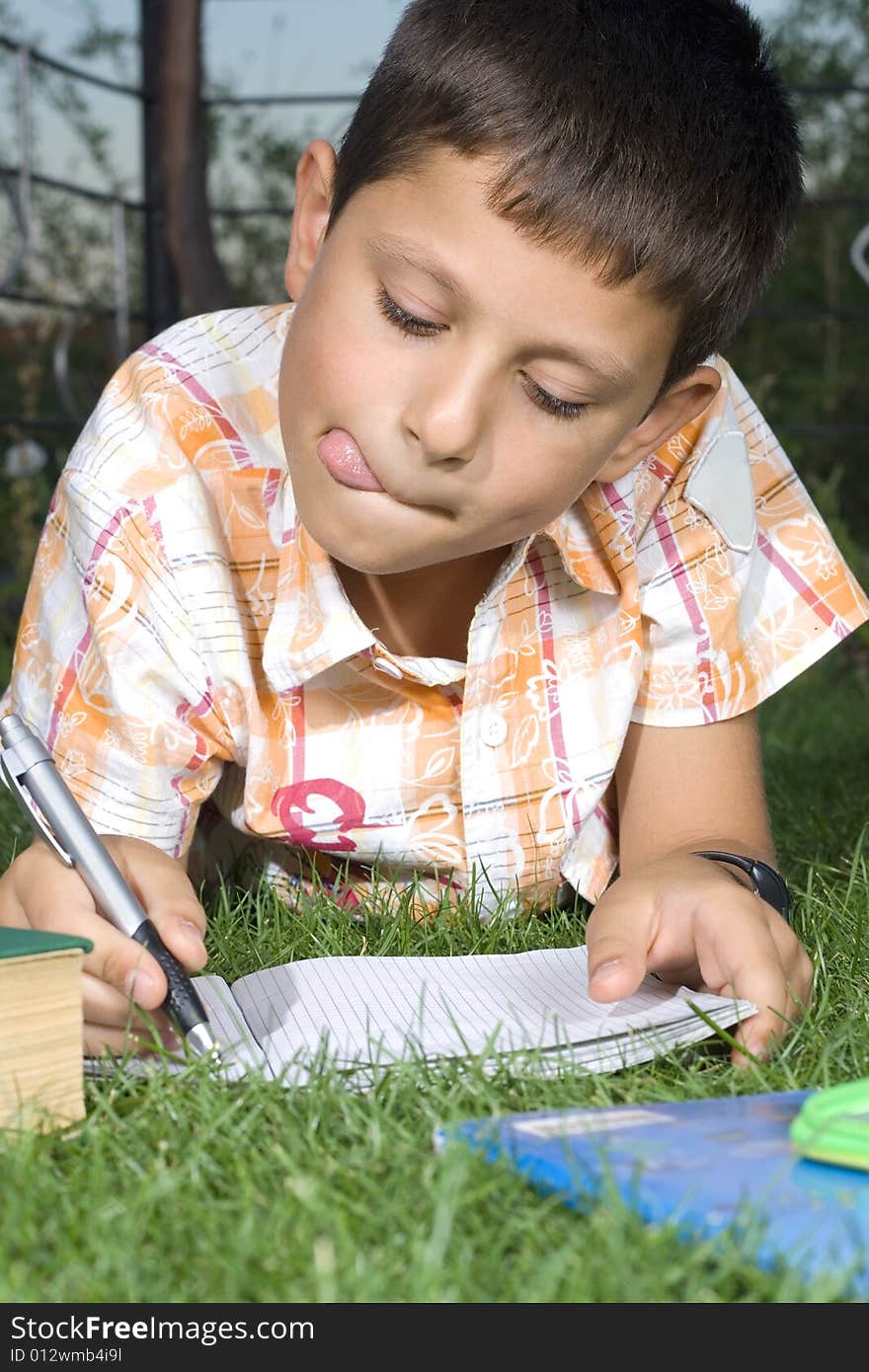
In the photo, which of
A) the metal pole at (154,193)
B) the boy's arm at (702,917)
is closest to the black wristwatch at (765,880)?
the boy's arm at (702,917)

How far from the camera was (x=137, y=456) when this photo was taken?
121cm

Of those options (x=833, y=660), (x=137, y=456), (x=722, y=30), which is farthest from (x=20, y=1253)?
(x=833, y=660)

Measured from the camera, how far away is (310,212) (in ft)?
3.98

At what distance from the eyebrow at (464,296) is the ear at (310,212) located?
0.17 meters

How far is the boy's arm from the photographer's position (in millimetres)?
943

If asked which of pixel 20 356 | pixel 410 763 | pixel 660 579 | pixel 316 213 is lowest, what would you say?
pixel 410 763

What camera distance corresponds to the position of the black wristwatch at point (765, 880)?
3.63ft

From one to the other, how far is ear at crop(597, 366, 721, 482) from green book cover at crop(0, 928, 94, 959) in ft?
1.96

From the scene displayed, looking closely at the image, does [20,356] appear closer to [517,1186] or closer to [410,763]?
[410,763]

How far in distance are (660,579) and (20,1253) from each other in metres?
0.85

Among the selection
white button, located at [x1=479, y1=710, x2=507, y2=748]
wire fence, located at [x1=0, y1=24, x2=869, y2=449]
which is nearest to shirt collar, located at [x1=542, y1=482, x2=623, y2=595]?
white button, located at [x1=479, y1=710, x2=507, y2=748]

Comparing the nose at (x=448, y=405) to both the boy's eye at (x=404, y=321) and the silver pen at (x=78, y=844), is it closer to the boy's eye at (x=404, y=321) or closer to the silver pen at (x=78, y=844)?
the boy's eye at (x=404, y=321)

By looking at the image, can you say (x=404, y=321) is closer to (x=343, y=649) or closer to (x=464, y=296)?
(x=464, y=296)

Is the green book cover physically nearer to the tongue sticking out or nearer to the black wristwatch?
the tongue sticking out
